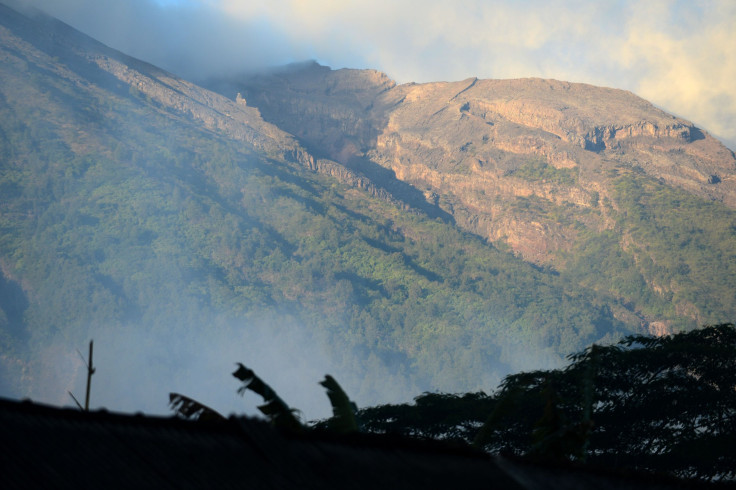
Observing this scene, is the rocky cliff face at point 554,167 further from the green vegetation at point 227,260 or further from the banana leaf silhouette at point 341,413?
the banana leaf silhouette at point 341,413

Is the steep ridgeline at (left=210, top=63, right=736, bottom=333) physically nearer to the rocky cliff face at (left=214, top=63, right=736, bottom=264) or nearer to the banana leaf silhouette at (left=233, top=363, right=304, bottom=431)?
the rocky cliff face at (left=214, top=63, right=736, bottom=264)

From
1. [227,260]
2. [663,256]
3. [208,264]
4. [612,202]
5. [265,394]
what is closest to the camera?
[265,394]

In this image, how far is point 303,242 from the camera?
155 metres

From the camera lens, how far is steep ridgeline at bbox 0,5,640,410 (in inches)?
4427

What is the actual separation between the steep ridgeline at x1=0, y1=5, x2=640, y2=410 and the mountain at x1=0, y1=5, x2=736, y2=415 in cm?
44

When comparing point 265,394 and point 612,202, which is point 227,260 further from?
point 265,394

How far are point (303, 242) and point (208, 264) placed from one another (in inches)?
947

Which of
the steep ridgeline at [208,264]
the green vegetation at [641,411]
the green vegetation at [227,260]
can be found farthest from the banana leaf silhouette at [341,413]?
the green vegetation at [227,260]

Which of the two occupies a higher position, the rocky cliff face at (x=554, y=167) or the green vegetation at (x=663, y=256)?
the rocky cliff face at (x=554, y=167)

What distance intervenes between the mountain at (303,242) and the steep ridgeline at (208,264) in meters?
0.44

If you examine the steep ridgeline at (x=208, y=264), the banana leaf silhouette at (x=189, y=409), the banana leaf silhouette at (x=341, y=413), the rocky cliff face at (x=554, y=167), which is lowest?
the banana leaf silhouette at (x=189, y=409)

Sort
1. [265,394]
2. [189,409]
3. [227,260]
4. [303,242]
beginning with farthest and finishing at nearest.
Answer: [303,242]
[227,260]
[265,394]
[189,409]

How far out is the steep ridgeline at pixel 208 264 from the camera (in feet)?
369

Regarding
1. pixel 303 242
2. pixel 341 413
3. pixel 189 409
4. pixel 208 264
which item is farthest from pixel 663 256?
pixel 189 409
